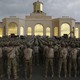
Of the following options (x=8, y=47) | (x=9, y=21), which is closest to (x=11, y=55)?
(x=8, y=47)

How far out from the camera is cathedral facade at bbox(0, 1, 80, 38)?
79.8 metres

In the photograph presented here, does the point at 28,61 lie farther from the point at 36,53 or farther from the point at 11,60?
the point at 36,53

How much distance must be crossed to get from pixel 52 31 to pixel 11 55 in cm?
6832

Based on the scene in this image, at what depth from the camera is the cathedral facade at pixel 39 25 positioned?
7975cm

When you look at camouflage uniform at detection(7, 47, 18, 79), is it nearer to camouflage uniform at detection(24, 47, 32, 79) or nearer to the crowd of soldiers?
the crowd of soldiers

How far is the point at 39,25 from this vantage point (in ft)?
276

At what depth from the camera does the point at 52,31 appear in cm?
8419

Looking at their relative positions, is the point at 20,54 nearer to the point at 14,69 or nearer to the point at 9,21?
the point at 14,69

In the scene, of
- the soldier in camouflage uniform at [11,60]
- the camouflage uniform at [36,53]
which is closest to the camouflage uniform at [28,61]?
the soldier in camouflage uniform at [11,60]

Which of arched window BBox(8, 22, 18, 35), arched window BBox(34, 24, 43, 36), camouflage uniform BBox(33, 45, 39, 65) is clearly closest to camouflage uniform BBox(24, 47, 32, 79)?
camouflage uniform BBox(33, 45, 39, 65)

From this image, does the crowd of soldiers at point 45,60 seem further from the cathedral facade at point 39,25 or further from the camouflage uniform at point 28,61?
the cathedral facade at point 39,25

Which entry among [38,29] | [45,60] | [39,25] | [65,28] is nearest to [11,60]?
[45,60]

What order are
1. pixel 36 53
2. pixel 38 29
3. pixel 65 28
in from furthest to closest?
pixel 38 29 → pixel 65 28 → pixel 36 53

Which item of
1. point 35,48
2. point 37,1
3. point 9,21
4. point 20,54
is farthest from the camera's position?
point 37,1
